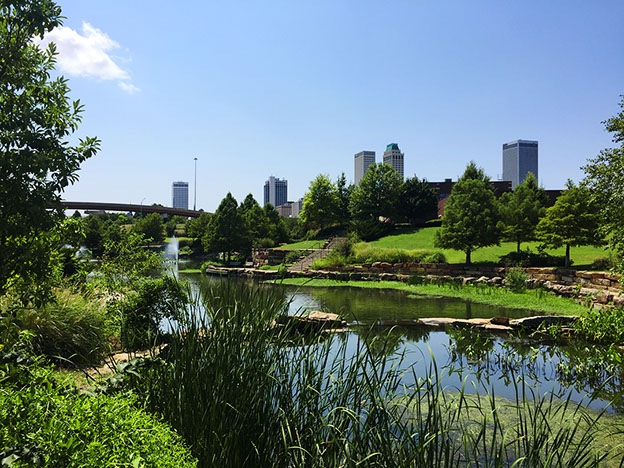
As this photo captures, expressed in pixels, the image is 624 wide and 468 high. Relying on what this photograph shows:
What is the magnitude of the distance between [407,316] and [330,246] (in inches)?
889

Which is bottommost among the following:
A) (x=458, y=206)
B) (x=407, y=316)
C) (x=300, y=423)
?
(x=407, y=316)

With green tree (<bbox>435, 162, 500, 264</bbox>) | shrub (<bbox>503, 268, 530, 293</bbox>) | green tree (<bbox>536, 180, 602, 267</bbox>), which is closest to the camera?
shrub (<bbox>503, 268, 530, 293</bbox>)

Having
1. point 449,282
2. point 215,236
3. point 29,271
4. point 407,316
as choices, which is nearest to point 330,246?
point 215,236

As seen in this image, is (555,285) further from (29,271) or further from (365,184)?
(365,184)

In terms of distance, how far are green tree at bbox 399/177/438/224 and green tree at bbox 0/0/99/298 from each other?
40872 mm

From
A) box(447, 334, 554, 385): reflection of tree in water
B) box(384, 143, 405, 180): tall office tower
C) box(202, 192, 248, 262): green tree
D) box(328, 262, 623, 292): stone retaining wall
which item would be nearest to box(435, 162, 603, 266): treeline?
box(328, 262, 623, 292): stone retaining wall

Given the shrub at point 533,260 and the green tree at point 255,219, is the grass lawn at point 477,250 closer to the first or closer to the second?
the shrub at point 533,260

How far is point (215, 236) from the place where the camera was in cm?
3322

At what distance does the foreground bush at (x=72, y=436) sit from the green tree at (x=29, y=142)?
8.41ft

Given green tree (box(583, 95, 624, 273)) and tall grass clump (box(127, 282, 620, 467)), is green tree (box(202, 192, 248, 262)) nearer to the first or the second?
green tree (box(583, 95, 624, 273))

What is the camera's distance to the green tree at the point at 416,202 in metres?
43.5

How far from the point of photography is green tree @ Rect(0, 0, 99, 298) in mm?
3779

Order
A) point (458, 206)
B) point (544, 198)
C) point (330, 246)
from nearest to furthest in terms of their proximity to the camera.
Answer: point (458, 206) < point (544, 198) < point (330, 246)

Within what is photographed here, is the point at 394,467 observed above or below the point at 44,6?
below
